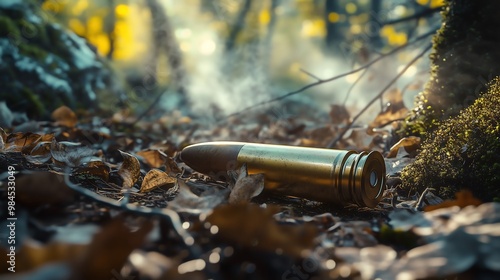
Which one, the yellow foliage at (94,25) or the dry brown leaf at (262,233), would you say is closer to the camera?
the dry brown leaf at (262,233)

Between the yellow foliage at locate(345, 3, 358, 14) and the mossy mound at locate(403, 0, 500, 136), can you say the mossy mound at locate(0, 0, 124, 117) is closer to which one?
the mossy mound at locate(403, 0, 500, 136)

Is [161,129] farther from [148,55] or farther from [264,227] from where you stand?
[148,55]

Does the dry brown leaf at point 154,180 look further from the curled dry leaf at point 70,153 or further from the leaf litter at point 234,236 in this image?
the curled dry leaf at point 70,153

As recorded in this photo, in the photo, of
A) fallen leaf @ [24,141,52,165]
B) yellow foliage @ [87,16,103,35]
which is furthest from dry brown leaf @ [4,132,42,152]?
yellow foliage @ [87,16,103,35]

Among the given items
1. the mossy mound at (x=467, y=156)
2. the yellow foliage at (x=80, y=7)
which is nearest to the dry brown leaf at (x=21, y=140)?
the mossy mound at (x=467, y=156)

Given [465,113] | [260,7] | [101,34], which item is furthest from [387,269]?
[101,34]
